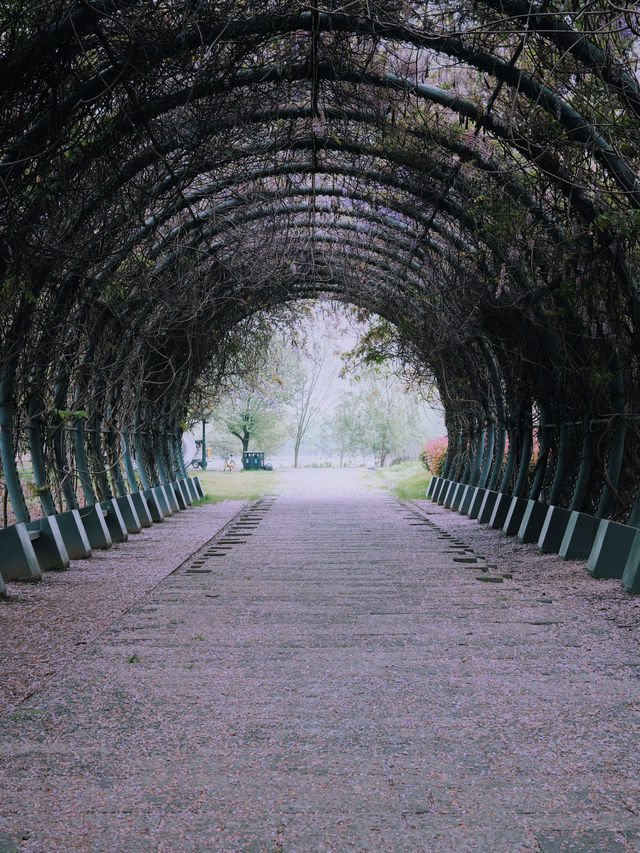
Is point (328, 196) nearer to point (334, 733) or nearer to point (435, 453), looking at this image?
point (334, 733)

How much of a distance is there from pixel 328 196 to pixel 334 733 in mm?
8408

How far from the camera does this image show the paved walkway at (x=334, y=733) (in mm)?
2365

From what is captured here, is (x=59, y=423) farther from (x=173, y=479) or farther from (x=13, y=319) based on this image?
(x=173, y=479)

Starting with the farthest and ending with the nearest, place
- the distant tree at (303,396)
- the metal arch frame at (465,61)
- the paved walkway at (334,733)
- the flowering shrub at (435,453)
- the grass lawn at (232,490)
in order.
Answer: the distant tree at (303,396) < the flowering shrub at (435,453) < the grass lawn at (232,490) < the metal arch frame at (465,61) < the paved walkway at (334,733)

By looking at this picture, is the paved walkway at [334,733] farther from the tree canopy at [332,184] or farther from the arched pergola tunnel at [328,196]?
the tree canopy at [332,184]

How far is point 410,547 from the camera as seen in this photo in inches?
351

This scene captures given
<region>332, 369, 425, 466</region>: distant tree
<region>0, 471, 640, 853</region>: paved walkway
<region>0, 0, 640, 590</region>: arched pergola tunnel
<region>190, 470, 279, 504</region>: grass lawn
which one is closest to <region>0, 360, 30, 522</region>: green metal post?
<region>0, 0, 640, 590</region>: arched pergola tunnel

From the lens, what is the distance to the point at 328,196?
10531 mm

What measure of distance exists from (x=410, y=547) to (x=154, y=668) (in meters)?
5.19

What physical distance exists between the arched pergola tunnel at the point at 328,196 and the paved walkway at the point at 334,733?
2.23 m

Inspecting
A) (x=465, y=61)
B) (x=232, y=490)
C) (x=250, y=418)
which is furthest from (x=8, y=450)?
(x=250, y=418)

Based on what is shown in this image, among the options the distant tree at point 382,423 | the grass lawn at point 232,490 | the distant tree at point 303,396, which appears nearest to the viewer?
the grass lawn at point 232,490

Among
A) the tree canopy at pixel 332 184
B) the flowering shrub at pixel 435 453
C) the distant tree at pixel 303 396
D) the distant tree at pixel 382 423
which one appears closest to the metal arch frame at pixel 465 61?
the tree canopy at pixel 332 184

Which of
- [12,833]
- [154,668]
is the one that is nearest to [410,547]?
Answer: [154,668]
